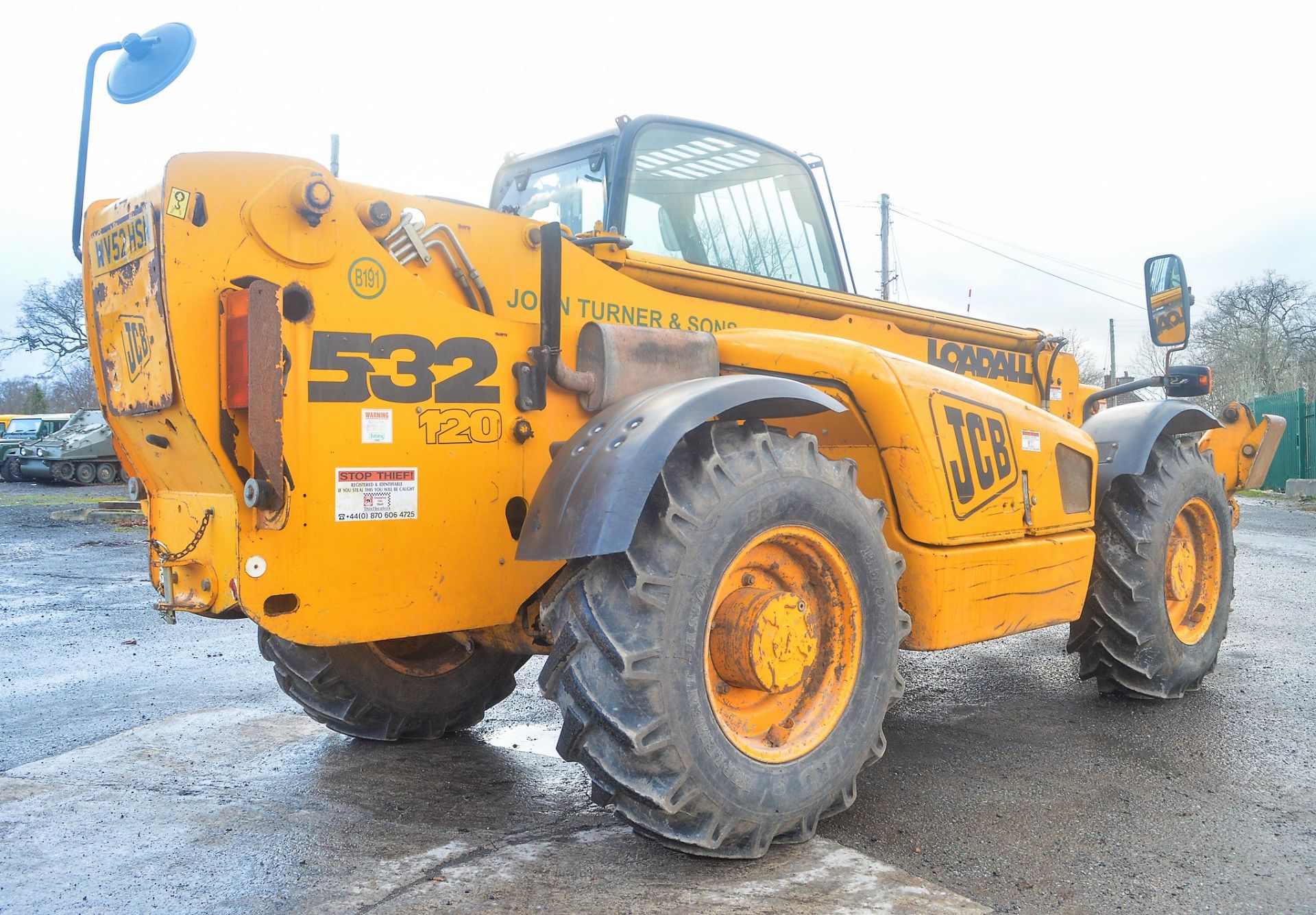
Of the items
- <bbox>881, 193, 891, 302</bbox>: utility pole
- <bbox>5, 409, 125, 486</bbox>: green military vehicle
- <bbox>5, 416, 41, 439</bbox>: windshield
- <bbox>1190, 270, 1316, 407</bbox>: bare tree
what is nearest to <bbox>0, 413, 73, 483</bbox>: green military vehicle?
<bbox>5, 416, 41, 439</bbox>: windshield

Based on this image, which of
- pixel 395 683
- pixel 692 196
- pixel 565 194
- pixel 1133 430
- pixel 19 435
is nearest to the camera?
pixel 395 683

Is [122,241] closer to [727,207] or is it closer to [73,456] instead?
[727,207]

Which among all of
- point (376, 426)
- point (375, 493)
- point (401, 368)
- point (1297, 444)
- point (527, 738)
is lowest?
point (527, 738)

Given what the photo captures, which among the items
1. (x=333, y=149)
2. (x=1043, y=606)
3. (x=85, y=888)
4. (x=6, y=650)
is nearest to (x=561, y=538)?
(x=85, y=888)

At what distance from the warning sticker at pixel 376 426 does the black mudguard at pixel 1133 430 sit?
328cm

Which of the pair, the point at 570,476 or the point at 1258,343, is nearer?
the point at 570,476

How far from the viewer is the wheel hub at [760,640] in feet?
10.4

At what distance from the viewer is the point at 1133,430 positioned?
516cm

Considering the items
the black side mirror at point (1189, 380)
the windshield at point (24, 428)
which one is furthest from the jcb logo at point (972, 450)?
the windshield at point (24, 428)

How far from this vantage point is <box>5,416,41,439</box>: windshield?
33.6 m

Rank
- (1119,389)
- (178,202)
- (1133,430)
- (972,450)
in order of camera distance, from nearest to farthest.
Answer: (178,202) → (972,450) → (1133,430) → (1119,389)

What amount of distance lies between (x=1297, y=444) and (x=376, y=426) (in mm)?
A: 26273

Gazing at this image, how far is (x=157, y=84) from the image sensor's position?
9.81 feet

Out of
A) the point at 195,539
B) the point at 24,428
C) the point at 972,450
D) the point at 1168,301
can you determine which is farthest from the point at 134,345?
the point at 24,428
